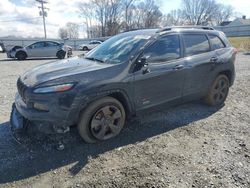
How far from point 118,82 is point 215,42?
2.87 m

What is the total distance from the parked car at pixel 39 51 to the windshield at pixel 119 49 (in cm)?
1518

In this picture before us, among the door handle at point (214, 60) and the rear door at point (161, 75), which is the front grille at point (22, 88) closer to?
the rear door at point (161, 75)

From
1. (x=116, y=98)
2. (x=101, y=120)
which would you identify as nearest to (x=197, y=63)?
(x=116, y=98)

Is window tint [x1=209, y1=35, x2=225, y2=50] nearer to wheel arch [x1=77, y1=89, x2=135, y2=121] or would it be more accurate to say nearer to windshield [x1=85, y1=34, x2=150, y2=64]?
windshield [x1=85, y1=34, x2=150, y2=64]

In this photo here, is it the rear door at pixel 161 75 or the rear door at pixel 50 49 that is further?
the rear door at pixel 50 49

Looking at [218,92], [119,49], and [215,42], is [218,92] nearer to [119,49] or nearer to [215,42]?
[215,42]

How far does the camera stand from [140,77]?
416 cm

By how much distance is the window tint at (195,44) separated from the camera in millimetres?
4945

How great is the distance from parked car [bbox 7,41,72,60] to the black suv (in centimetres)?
1518

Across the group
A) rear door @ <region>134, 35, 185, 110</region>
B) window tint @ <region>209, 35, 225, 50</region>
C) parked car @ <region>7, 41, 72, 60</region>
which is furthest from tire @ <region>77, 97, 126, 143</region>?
parked car @ <region>7, 41, 72, 60</region>

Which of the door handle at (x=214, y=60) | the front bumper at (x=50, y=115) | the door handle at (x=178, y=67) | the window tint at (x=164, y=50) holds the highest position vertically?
the window tint at (x=164, y=50)

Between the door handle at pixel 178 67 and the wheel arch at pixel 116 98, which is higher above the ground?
the door handle at pixel 178 67

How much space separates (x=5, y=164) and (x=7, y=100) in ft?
11.3

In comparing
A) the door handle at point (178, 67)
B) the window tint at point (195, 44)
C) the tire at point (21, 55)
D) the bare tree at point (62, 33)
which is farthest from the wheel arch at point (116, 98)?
the bare tree at point (62, 33)
